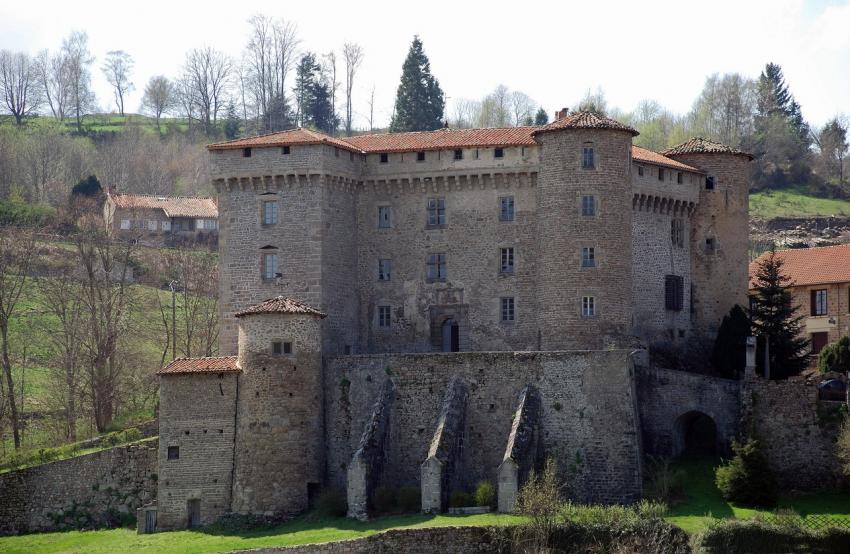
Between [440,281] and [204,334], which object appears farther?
[204,334]

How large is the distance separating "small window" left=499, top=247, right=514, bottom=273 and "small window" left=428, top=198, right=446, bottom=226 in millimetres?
2740

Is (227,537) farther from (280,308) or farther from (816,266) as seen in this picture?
(816,266)

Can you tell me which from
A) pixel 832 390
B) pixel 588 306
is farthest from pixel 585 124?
pixel 832 390

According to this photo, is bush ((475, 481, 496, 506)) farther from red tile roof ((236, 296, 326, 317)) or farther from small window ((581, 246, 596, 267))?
small window ((581, 246, 596, 267))

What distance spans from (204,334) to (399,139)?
17186 millimetres

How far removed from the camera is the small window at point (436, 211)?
206 ft

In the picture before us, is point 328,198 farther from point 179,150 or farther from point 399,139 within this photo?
point 179,150

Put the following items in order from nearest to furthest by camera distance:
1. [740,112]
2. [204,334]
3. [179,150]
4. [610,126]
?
1. [610,126]
2. [204,334]
3. [740,112]
4. [179,150]

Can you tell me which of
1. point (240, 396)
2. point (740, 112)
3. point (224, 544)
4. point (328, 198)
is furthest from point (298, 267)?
point (740, 112)

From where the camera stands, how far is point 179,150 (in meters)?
130

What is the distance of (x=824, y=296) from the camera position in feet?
232

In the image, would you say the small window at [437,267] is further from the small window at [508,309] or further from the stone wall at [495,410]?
the stone wall at [495,410]

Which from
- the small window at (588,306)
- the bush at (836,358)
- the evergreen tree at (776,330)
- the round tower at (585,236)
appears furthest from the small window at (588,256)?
the bush at (836,358)

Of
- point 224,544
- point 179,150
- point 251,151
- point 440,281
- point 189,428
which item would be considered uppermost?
point 179,150
